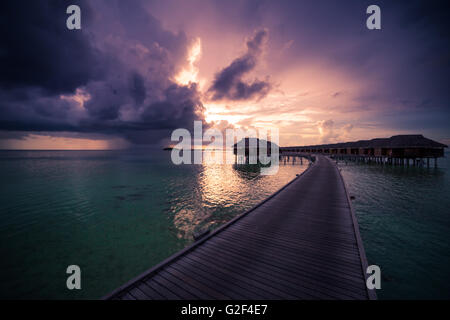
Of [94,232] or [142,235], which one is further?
[94,232]

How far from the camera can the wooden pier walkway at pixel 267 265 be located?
4121 mm

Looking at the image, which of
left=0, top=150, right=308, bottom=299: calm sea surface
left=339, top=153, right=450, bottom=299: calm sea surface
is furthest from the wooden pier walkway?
left=0, top=150, right=308, bottom=299: calm sea surface

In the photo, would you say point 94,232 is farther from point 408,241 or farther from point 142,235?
point 408,241

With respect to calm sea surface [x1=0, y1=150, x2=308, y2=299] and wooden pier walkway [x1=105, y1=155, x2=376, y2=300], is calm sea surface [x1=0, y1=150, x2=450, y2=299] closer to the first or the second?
calm sea surface [x1=0, y1=150, x2=308, y2=299]

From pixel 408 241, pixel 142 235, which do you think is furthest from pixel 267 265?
pixel 408 241

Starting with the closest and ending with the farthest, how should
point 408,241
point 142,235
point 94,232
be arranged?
point 408,241 < point 142,235 < point 94,232

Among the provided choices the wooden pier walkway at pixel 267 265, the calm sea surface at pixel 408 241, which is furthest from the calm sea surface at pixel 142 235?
the wooden pier walkway at pixel 267 265

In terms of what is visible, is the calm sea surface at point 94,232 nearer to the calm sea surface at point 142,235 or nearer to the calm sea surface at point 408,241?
the calm sea surface at point 142,235

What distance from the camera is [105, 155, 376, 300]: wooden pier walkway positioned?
412 cm

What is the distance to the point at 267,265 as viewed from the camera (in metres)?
5.07

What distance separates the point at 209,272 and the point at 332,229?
5.68 metres
